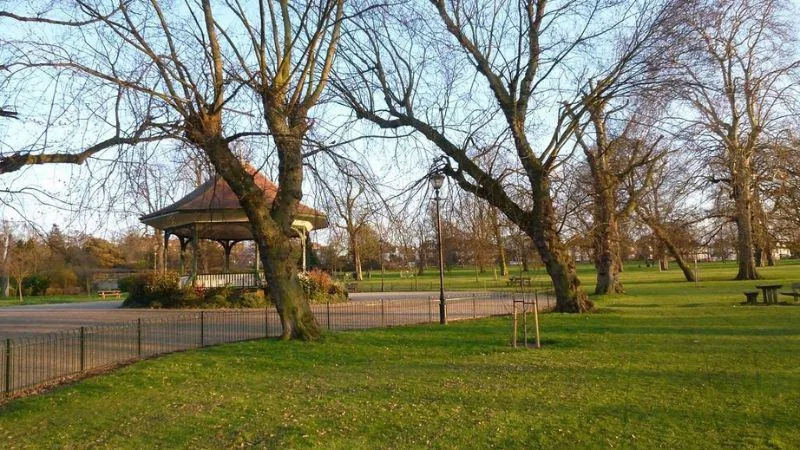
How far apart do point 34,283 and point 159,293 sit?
27.4 m

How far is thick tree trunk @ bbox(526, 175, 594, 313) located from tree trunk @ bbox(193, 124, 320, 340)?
8211 mm

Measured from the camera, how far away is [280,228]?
550 inches

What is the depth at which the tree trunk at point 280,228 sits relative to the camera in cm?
1338

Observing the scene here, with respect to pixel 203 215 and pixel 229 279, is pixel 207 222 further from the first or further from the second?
pixel 229 279

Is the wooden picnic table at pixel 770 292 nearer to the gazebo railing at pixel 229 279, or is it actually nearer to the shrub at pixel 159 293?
the gazebo railing at pixel 229 279

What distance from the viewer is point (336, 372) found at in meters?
10.5

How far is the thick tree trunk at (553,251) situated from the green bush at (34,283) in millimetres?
43538

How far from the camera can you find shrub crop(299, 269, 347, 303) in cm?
2952

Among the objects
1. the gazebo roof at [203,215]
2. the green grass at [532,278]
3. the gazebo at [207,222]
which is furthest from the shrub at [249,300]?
the green grass at [532,278]

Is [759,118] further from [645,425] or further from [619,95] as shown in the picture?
[645,425]

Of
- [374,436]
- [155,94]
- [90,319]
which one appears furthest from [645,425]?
[90,319]

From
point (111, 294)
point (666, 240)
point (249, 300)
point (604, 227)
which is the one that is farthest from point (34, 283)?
point (666, 240)

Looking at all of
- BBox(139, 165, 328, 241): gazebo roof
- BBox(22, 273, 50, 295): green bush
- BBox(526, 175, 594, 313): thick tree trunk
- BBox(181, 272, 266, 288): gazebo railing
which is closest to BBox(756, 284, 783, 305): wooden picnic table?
BBox(526, 175, 594, 313): thick tree trunk

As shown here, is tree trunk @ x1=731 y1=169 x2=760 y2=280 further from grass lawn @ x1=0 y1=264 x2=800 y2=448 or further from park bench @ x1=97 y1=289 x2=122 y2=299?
park bench @ x1=97 y1=289 x2=122 y2=299
